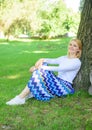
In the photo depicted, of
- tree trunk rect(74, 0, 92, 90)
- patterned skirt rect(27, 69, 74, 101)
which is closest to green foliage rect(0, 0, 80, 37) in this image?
tree trunk rect(74, 0, 92, 90)

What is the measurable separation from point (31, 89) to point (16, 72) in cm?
473

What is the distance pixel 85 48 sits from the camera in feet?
20.0

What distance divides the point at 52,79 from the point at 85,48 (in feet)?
2.80

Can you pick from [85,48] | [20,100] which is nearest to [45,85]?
[20,100]

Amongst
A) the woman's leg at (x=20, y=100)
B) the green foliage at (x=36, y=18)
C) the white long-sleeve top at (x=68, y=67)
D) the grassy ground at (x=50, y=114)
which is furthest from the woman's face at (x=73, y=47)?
the green foliage at (x=36, y=18)

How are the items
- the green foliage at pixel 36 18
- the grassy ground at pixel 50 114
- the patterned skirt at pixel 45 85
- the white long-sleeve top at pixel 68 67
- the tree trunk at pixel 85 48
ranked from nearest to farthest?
1. the grassy ground at pixel 50 114
2. the patterned skirt at pixel 45 85
3. the white long-sleeve top at pixel 68 67
4. the tree trunk at pixel 85 48
5. the green foliage at pixel 36 18

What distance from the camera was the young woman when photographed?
220 inches

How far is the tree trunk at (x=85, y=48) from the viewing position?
6.09 m

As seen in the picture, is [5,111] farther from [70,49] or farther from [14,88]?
[14,88]

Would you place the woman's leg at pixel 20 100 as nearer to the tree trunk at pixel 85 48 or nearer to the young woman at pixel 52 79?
the young woman at pixel 52 79

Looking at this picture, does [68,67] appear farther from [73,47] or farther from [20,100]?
[20,100]

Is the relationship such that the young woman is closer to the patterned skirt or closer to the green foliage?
the patterned skirt

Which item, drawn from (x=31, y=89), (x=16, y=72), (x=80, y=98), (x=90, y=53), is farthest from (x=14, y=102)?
(x=16, y=72)

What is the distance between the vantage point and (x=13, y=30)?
119ft
